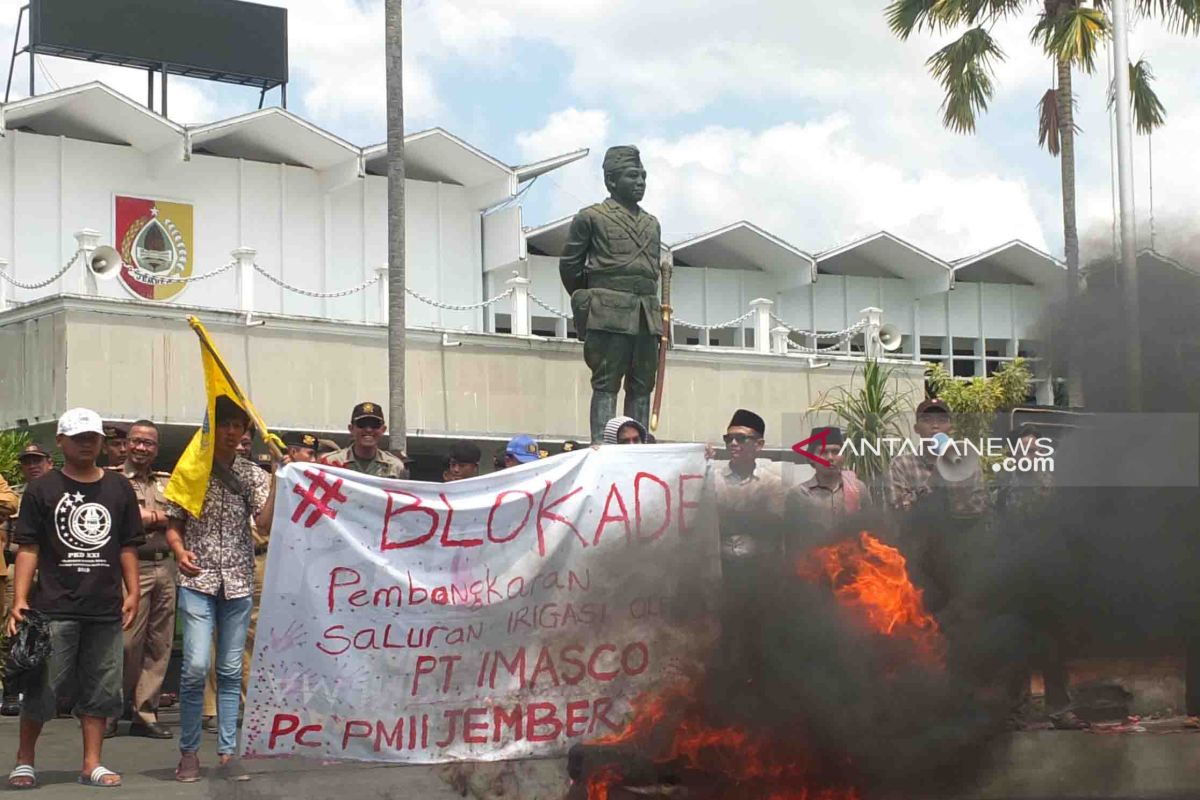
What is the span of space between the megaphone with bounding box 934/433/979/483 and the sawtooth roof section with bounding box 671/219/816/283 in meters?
17.8

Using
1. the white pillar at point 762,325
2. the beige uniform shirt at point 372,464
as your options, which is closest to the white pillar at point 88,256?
the white pillar at point 762,325

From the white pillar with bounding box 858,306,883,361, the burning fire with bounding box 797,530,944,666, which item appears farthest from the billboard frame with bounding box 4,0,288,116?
the burning fire with bounding box 797,530,944,666

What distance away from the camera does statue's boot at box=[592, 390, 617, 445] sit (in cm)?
1137

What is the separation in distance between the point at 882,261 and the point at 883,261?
22mm

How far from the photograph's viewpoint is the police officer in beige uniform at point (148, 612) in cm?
946

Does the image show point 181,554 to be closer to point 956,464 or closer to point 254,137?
point 956,464

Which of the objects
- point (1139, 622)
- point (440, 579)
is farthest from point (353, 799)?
point (1139, 622)

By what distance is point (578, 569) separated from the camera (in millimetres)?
7730

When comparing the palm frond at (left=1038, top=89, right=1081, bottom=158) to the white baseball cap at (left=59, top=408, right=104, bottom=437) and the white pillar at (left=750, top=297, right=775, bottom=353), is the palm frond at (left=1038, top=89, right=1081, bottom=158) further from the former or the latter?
the white baseball cap at (left=59, top=408, right=104, bottom=437)

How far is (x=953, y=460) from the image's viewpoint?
31.2ft

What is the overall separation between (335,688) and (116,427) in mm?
3696

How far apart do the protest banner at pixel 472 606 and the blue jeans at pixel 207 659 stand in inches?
14.2

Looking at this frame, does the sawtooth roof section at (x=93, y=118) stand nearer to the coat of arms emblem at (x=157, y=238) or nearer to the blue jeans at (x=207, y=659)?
the coat of arms emblem at (x=157, y=238)

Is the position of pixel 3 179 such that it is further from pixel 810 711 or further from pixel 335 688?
pixel 810 711
